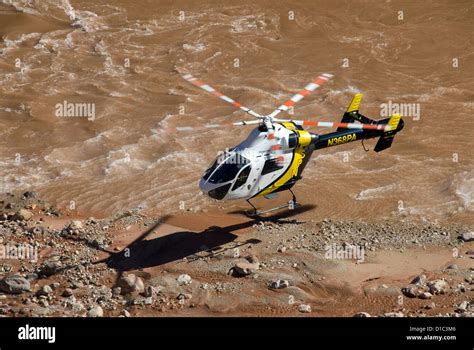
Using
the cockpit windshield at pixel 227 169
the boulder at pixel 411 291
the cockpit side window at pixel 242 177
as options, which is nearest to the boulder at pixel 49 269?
the cockpit windshield at pixel 227 169

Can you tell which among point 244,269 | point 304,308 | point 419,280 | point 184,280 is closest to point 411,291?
point 419,280

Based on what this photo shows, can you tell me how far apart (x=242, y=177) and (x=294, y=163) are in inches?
82.5

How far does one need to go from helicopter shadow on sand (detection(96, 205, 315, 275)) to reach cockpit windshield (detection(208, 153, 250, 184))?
2082 millimetres

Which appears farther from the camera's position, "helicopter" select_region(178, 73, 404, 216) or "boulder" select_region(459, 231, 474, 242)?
"boulder" select_region(459, 231, 474, 242)

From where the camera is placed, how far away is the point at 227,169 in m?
21.5

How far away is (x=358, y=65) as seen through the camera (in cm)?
3569

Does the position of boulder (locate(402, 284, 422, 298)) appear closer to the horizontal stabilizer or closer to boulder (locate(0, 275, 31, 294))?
the horizontal stabilizer

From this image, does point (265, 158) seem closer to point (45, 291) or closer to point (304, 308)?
point (304, 308)

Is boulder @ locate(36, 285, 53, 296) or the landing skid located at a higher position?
the landing skid

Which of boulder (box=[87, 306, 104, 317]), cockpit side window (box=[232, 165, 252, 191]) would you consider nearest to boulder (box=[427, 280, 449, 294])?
cockpit side window (box=[232, 165, 252, 191])

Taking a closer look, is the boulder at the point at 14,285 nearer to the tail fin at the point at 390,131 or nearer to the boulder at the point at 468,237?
the tail fin at the point at 390,131

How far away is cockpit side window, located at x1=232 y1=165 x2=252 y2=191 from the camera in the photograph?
2169 cm

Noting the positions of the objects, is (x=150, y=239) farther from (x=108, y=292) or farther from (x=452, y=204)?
(x=452, y=204)

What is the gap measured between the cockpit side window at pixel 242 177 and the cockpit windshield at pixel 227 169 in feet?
0.50
